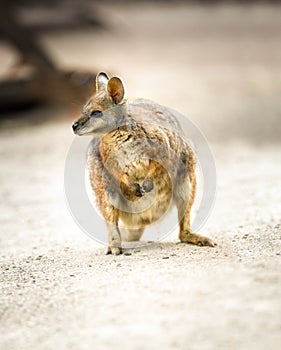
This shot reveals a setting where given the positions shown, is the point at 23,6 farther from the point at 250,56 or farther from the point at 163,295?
the point at 163,295

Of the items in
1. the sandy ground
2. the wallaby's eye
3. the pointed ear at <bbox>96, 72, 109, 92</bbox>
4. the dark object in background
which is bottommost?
the sandy ground

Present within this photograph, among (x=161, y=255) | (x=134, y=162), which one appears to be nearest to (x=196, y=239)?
(x=161, y=255)

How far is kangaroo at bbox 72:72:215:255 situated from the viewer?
409 centimetres

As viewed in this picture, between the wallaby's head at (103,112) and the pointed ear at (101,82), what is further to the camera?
the pointed ear at (101,82)

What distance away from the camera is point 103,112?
4.07 meters

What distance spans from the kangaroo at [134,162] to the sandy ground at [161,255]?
Answer: 20 cm

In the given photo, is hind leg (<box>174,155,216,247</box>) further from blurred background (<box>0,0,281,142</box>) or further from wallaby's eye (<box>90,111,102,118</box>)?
blurred background (<box>0,0,281,142</box>)

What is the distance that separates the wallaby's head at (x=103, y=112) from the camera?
13.2 ft

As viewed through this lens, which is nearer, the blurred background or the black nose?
the black nose

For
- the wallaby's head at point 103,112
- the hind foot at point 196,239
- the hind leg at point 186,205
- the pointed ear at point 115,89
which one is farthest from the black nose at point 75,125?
the hind foot at point 196,239

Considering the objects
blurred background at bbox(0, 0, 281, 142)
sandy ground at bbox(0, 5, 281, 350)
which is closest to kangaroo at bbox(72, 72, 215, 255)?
sandy ground at bbox(0, 5, 281, 350)

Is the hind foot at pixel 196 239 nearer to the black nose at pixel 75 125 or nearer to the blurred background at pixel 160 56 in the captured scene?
the black nose at pixel 75 125

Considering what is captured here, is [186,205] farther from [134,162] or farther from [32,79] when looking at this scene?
[32,79]

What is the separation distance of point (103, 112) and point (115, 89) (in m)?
0.13
